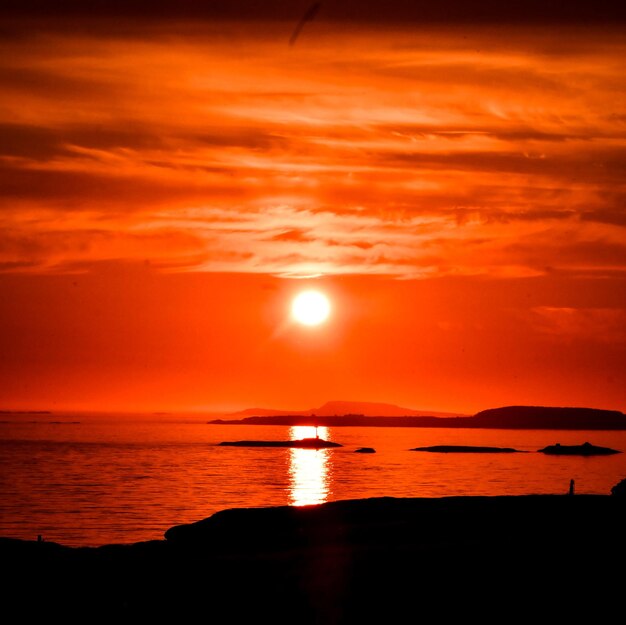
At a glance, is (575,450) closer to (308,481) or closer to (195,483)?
(308,481)

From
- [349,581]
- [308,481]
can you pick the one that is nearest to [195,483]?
[308,481]

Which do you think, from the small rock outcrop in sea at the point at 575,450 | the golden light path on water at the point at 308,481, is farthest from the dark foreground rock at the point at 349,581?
the small rock outcrop in sea at the point at 575,450

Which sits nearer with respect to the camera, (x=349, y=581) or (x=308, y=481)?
A: (x=349, y=581)

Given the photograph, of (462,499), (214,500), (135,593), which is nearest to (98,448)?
(214,500)

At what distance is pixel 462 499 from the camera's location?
1316 inches

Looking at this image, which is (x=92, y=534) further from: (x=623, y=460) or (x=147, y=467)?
(x=623, y=460)

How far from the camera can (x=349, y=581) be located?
19.5 meters

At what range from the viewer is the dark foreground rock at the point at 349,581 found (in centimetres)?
1836

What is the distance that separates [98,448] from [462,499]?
149 meters

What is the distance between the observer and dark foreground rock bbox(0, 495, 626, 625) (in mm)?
18359

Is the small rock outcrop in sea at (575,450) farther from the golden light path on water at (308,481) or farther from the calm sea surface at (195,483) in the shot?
the golden light path on water at (308,481)

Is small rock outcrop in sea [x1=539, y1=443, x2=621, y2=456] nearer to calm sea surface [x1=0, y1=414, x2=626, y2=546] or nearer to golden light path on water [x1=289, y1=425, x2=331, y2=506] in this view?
calm sea surface [x1=0, y1=414, x2=626, y2=546]

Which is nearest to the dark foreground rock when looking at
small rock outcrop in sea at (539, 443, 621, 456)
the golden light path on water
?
the golden light path on water

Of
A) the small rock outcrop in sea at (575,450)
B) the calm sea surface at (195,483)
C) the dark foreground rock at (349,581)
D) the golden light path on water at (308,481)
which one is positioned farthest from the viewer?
the small rock outcrop in sea at (575,450)
